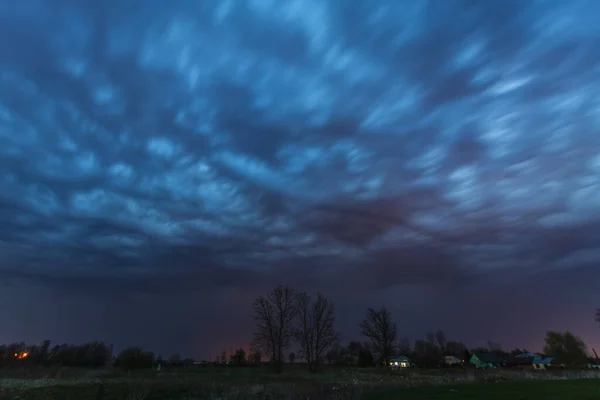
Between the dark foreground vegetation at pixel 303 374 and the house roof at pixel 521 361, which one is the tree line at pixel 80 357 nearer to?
the dark foreground vegetation at pixel 303 374

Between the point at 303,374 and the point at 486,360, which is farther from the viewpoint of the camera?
the point at 486,360

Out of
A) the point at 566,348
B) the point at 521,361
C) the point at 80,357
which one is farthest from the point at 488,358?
the point at 80,357

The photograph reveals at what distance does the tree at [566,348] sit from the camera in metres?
110

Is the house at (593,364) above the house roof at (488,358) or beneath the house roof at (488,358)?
beneath

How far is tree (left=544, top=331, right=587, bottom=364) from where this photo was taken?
360 ft

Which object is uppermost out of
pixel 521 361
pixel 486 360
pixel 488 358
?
pixel 488 358

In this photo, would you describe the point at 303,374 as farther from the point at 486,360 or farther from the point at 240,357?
the point at 486,360

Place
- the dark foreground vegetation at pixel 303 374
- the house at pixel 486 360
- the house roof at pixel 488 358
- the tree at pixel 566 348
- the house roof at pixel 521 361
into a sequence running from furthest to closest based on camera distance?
the house roof at pixel 521 361, the house roof at pixel 488 358, the house at pixel 486 360, the tree at pixel 566 348, the dark foreground vegetation at pixel 303 374

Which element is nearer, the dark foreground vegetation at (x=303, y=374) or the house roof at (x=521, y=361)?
the dark foreground vegetation at (x=303, y=374)

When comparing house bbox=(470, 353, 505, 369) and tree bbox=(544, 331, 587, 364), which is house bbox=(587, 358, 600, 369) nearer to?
tree bbox=(544, 331, 587, 364)

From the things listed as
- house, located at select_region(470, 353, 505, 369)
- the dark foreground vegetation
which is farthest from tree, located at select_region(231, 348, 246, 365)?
house, located at select_region(470, 353, 505, 369)

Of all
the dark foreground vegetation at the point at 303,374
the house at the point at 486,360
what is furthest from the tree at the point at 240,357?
the house at the point at 486,360

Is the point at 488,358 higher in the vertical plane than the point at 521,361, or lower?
higher

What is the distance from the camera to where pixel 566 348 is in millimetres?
118062
